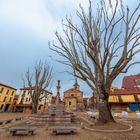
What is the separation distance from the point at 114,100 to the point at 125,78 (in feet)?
39.4

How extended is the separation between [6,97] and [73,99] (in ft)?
86.6

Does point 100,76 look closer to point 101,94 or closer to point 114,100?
point 101,94

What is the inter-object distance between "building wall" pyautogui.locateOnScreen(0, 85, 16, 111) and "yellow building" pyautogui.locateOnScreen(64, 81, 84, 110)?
2198 centimetres

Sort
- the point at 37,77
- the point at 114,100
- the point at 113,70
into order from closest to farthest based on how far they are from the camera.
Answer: the point at 113,70, the point at 37,77, the point at 114,100

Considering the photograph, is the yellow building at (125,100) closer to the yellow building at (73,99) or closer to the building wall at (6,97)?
the yellow building at (73,99)

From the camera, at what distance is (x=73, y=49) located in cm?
1383

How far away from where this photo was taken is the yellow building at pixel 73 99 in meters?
60.9

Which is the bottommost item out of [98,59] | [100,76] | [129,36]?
[100,76]

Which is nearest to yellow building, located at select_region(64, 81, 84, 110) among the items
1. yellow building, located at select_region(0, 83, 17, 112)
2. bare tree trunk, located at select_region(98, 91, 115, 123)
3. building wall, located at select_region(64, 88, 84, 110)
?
building wall, located at select_region(64, 88, 84, 110)

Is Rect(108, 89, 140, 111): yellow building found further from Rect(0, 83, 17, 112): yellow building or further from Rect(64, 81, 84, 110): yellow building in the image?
Rect(0, 83, 17, 112): yellow building

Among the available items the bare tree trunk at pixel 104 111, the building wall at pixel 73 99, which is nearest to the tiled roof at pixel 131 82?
the building wall at pixel 73 99

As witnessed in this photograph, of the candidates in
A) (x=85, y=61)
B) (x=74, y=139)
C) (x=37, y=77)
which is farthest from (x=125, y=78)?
(x=74, y=139)

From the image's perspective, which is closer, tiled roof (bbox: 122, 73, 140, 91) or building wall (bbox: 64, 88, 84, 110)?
tiled roof (bbox: 122, 73, 140, 91)

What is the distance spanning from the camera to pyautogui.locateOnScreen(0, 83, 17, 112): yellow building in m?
48.4
